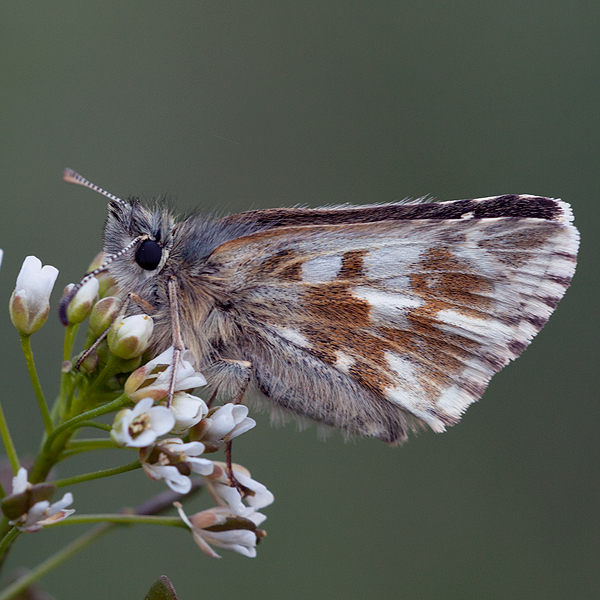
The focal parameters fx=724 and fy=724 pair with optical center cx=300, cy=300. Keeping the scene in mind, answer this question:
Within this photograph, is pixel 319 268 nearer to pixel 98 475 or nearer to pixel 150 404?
pixel 150 404

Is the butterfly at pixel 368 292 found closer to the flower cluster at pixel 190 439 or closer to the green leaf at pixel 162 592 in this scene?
the flower cluster at pixel 190 439

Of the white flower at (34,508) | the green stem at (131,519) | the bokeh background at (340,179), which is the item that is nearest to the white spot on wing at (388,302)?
the green stem at (131,519)

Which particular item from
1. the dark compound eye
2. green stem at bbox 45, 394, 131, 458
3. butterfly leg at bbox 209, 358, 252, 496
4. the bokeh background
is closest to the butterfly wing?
butterfly leg at bbox 209, 358, 252, 496

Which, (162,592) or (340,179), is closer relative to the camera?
(162,592)

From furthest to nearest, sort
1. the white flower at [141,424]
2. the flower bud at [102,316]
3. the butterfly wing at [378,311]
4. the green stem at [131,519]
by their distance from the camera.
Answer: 1. the butterfly wing at [378,311]
2. the flower bud at [102,316]
3. the green stem at [131,519]
4. the white flower at [141,424]

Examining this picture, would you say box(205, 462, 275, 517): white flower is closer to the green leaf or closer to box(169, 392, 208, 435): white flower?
box(169, 392, 208, 435): white flower

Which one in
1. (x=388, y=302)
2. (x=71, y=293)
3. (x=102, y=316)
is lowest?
(x=388, y=302)

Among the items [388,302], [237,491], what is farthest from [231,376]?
[388,302]

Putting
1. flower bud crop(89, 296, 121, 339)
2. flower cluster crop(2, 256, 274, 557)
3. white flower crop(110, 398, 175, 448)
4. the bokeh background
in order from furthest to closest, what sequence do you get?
the bokeh background → flower bud crop(89, 296, 121, 339) → flower cluster crop(2, 256, 274, 557) → white flower crop(110, 398, 175, 448)
